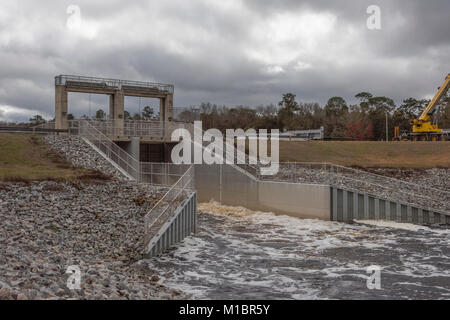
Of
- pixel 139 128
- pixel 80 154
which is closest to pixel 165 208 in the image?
pixel 80 154

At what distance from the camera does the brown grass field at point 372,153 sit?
44.8 meters

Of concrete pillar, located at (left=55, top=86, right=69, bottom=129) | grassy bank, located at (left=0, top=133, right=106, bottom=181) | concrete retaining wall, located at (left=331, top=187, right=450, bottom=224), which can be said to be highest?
concrete pillar, located at (left=55, top=86, right=69, bottom=129)

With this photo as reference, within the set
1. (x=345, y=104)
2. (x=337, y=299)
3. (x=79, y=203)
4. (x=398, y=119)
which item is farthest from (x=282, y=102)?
(x=337, y=299)

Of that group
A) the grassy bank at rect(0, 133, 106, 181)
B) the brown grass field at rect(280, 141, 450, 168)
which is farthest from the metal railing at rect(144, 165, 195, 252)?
the brown grass field at rect(280, 141, 450, 168)

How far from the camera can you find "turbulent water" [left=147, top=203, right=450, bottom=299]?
14.1 meters

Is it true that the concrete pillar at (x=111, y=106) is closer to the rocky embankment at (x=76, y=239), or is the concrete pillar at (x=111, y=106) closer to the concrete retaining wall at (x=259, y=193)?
the concrete retaining wall at (x=259, y=193)

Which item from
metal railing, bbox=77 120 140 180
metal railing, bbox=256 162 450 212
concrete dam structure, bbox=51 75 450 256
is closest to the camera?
concrete dam structure, bbox=51 75 450 256

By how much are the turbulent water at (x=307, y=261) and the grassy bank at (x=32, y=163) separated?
30.7 feet

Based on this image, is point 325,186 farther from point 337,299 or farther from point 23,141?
point 23,141

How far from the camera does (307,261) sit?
18.2 metres

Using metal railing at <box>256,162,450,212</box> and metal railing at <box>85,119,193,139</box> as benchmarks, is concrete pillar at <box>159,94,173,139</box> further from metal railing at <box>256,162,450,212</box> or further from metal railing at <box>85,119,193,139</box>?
metal railing at <box>256,162,450,212</box>

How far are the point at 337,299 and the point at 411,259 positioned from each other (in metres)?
7.25

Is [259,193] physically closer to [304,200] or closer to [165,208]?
[304,200]

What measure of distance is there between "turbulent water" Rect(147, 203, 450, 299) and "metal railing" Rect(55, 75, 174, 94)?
22.2m
